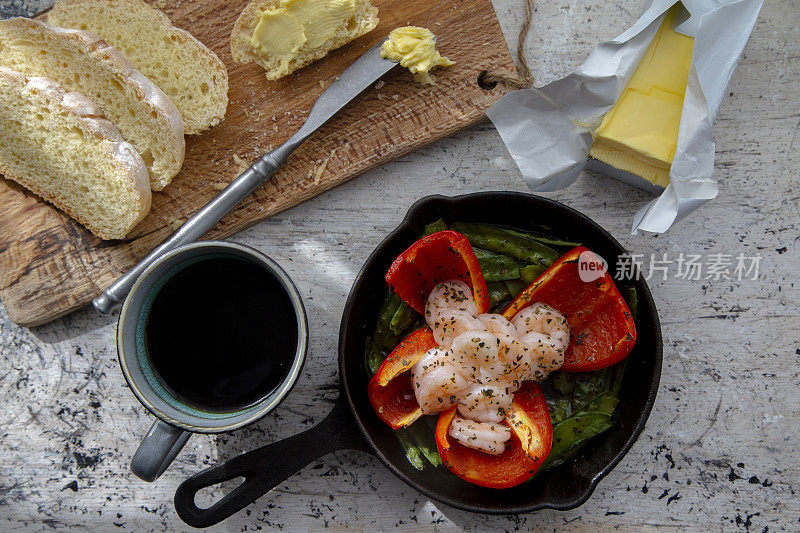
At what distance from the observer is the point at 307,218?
1.30 m

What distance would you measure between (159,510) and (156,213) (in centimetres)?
65

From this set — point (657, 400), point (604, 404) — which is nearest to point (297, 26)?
point (604, 404)

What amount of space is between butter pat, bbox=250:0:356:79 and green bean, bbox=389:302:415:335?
1.79 ft

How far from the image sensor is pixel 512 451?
1.06 metres

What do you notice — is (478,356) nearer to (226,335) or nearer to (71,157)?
(226,335)

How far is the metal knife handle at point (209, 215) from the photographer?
1.20 meters

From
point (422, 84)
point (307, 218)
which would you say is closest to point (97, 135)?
point (307, 218)

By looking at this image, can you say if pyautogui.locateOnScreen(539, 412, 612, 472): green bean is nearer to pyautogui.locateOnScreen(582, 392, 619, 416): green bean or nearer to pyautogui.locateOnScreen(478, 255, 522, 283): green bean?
pyautogui.locateOnScreen(582, 392, 619, 416): green bean

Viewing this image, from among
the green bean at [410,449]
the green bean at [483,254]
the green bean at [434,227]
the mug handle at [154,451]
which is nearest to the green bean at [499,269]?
the green bean at [483,254]

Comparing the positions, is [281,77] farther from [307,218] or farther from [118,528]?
[118,528]

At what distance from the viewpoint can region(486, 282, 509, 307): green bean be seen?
119 centimetres

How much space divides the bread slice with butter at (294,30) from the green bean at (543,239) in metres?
0.52

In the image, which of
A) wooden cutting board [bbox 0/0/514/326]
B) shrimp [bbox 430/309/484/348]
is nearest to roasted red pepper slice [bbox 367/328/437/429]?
shrimp [bbox 430/309/484/348]

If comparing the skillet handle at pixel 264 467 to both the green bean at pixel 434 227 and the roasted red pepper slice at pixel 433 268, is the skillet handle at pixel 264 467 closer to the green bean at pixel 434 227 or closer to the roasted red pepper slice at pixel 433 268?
the roasted red pepper slice at pixel 433 268
